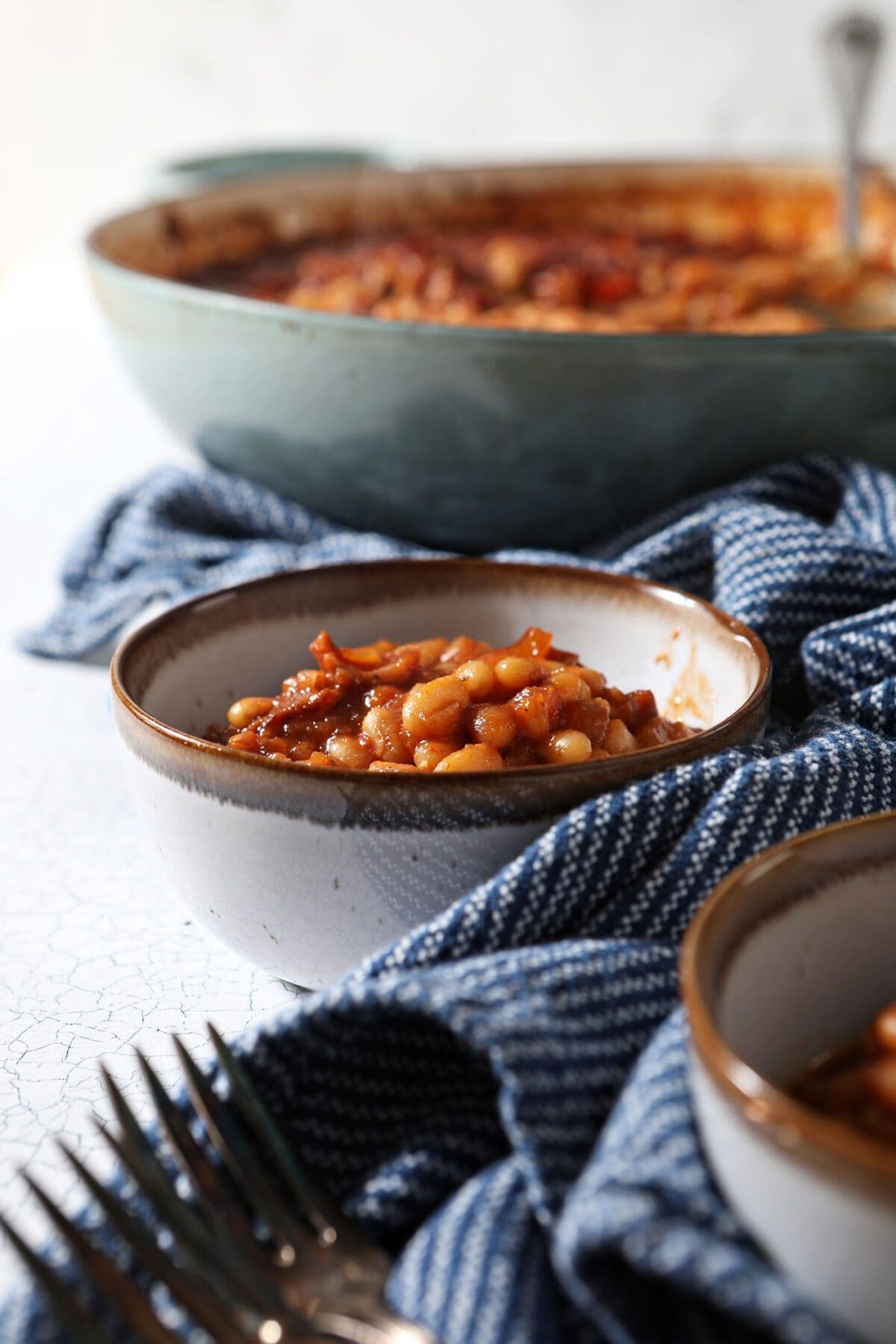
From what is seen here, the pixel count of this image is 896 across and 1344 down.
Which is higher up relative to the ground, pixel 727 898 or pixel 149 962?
pixel 727 898

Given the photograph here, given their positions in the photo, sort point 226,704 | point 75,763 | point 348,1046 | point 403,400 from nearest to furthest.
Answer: point 348,1046
point 226,704
point 75,763
point 403,400

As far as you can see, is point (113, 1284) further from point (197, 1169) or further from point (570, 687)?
point (570, 687)

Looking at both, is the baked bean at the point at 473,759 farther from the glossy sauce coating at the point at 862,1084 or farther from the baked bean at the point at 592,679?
the glossy sauce coating at the point at 862,1084

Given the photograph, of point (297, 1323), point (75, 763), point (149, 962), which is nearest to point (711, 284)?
point (75, 763)

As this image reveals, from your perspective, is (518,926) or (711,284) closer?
(518,926)

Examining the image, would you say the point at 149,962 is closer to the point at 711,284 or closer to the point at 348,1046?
the point at 348,1046

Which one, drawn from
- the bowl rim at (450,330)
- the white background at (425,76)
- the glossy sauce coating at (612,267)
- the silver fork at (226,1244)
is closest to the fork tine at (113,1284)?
the silver fork at (226,1244)

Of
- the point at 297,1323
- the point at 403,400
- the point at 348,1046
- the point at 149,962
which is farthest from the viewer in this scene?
the point at 403,400
